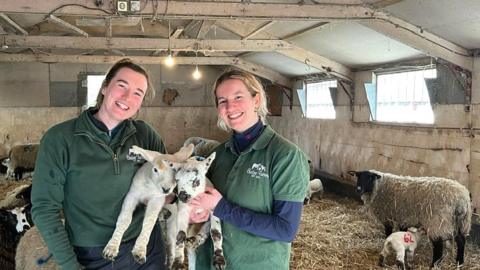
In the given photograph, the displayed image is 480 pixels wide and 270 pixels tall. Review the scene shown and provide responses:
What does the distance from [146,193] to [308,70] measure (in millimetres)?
8749

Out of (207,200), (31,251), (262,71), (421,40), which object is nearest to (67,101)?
(262,71)

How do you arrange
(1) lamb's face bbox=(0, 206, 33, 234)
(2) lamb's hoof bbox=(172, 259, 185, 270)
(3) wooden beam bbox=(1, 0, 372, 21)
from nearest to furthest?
(2) lamb's hoof bbox=(172, 259, 185, 270)
(1) lamb's face bbox=(0, 206, 33, 234)
(3) wooden beam bbox=(1, 0, 372, 21)

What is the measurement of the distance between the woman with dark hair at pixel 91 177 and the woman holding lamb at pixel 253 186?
1.27 feet

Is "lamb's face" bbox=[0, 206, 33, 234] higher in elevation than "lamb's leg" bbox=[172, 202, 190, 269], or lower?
lower

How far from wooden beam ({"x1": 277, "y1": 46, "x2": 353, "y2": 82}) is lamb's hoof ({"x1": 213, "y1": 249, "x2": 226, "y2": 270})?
6727 millimetres

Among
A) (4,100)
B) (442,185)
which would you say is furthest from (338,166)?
(4,100)

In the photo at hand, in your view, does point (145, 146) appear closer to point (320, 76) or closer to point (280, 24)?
point (280, 24)

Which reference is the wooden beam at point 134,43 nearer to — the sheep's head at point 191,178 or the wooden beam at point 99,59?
the wooden beam at point 99,59

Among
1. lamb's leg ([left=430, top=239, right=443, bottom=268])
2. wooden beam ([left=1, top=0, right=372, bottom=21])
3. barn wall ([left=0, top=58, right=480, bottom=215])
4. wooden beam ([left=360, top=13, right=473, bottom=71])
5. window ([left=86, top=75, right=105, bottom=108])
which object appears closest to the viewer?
wooden beam ([left=1, top=0, right=372, bottom=21])

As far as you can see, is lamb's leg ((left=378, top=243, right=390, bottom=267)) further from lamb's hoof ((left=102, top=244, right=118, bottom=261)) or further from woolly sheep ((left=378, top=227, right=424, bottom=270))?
lamb's hoof ((left=102, top=244, right=118, bottom=261))

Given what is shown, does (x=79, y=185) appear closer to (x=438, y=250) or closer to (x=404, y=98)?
(x=438, y=250)

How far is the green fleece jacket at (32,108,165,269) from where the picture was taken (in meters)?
1.91

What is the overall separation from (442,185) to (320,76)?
17.7 feet

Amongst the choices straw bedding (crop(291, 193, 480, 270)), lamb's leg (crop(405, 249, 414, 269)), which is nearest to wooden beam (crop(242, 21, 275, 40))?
straw bedding (crop(291, 193, 480, 270))
